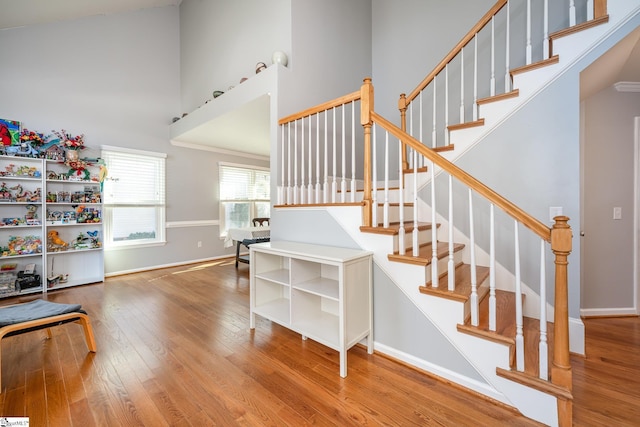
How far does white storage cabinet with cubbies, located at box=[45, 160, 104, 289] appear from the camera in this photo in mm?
3617

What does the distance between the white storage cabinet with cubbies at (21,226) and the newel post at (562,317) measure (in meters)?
5.34

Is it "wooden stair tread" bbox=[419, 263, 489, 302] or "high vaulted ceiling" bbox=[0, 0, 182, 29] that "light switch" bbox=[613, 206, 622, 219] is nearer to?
"wooden stair tread" bbox=[419, 263, 489, 302]

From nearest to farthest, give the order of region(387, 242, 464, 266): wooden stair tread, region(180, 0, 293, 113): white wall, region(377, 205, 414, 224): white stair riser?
region(387, 242, 464, 266): wooden stair tread → region(377, 205, 414, 224): white stair riser → region(180, 0, 293, 113): white wall

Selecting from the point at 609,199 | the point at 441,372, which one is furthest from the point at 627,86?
the point at 441,372

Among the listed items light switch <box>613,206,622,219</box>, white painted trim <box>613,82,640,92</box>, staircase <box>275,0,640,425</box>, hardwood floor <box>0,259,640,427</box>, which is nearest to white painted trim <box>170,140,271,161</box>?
staircase <box>275,0,640,425</box>

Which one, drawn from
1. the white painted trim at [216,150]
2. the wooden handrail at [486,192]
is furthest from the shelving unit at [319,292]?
the white painted trim at [216,150]

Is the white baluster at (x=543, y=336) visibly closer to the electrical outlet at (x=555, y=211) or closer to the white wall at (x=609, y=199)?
the electrical outlet at (x=555, y=211)

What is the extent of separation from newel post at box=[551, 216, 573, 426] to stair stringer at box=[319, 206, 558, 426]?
0.05 metres

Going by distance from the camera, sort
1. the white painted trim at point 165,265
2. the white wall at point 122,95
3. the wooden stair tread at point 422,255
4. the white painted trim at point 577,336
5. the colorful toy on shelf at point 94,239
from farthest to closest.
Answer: the white painted trim at point 165,265, the colorful toy on shelf at point 94,239, the white wall at point 122,95, the white painted trim at point 577,336, the wooden stair tread at point 422,255

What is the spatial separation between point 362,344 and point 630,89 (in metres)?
3.67

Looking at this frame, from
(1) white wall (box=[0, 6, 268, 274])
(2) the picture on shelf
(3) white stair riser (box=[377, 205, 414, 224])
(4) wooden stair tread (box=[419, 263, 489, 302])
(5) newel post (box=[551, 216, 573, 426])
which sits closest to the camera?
(5) newel post (box=[551, 216, 573, 426])

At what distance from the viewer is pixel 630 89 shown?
262cm

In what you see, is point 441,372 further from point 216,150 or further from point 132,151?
point 216,150

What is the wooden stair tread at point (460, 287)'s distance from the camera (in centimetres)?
161
